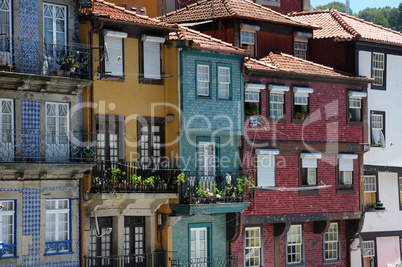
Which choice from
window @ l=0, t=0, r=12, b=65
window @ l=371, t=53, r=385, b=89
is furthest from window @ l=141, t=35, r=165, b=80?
window @ l=371, t=53, r=385, b=89

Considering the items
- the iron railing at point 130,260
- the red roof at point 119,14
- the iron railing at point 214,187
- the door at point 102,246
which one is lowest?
the iron railing at point 130,260

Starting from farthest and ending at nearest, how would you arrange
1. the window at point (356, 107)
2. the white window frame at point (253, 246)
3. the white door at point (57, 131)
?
the window at point (356, 107)
the white window frame at point (253, 246)
the white door at point (57, 131)

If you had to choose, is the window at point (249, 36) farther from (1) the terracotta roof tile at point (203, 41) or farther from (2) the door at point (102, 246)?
(2) the door at point (102, 246)

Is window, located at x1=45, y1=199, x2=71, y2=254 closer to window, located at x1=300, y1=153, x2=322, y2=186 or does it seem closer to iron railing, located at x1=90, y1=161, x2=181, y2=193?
iron railing, located at x1=90, y1=161, x2=181, y2=193

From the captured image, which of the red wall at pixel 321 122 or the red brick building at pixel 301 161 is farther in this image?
the red wall at pixel 321 122

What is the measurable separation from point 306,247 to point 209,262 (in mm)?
5712

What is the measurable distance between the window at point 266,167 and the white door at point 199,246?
3484 mm

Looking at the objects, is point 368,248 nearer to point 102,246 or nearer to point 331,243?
point 331,243

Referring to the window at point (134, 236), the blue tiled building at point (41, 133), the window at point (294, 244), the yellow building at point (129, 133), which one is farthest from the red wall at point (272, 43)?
the blue tiled building at point (41, 133)

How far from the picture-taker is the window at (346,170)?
48.2 meters

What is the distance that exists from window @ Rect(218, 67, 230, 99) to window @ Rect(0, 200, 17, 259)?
10281 mm

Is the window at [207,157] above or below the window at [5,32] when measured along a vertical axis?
below

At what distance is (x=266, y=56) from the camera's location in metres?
48.0

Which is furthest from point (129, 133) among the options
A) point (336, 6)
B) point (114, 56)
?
point (336, 6)
